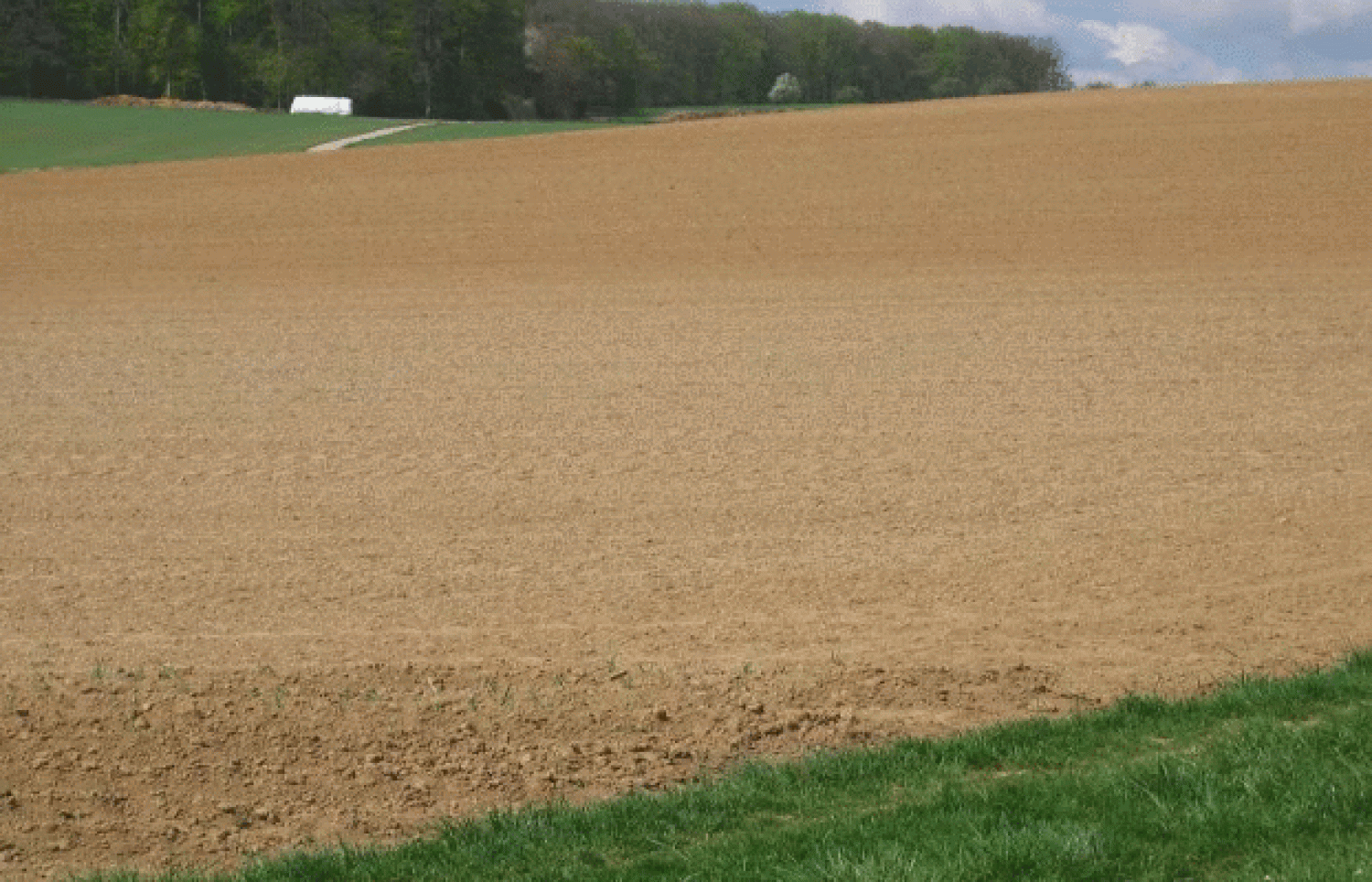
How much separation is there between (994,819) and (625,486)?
6028 mm

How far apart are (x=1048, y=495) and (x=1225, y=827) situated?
5.86 meters

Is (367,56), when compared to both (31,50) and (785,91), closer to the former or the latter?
(31,50)

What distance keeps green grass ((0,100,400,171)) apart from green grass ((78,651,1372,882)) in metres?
26.3

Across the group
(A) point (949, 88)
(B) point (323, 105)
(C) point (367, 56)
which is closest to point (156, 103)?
(B) point (323, 105)

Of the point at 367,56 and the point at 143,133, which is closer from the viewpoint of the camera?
the point at 143,133

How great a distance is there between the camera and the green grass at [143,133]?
Answer: 30.0 m

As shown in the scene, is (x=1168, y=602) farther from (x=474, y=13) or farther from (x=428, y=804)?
(x=474, y=13)

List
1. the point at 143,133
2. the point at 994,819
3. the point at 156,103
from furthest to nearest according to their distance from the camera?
the point at 156,103 < the point at 143,133 < the point at 994,819

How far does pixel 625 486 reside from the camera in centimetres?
1048

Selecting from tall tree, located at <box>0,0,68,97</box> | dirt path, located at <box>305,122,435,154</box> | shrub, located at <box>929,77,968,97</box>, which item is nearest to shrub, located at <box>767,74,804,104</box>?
shrub, located at <box>929,77,968,97</box>

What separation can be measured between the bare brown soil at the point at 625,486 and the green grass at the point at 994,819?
614mm

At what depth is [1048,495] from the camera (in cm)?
1021

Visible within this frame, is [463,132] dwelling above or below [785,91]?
below

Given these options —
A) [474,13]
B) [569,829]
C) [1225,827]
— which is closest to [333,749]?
[569,829]
